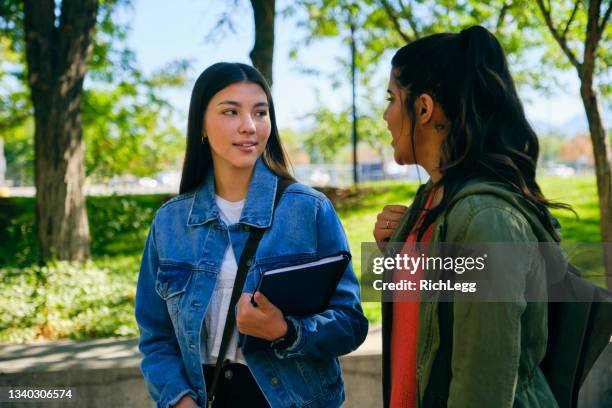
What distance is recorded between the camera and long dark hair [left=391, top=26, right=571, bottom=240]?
163 cm

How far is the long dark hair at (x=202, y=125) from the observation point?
7.14ft

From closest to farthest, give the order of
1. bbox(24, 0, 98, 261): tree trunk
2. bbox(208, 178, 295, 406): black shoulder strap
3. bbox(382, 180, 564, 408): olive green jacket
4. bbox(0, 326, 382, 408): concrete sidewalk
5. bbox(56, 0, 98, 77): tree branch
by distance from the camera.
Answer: bbox(382, 180, 564, 408): olive green jacket → bbox(208, 178, 295, 406): black shoulder strap → bbox(0, 326, 382, 408): concrete sidewalk → bbox(24, 0, 98, 261): tree trunk → bbox(56, 0, 98, 77): tree branch

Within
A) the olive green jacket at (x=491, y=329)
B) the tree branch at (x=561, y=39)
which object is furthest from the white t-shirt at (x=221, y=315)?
the tree branch at (x=561, y=39)

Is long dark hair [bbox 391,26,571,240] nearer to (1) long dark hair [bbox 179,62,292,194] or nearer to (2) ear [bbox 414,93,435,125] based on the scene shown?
(2) ear [bbox 414,93,435,125]

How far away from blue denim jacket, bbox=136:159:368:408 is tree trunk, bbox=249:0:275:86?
363 centimetres

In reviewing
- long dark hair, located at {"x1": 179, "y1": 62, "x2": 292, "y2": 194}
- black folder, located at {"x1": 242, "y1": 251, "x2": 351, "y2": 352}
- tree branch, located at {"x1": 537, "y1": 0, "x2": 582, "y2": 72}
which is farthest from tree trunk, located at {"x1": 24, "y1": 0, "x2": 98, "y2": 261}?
black folder, located at {"x1": 242, "y1": 251, "x2": 351, "y2": 352}

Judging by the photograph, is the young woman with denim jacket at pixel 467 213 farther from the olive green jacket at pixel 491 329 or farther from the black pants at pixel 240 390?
the black pants at pixel 240 390

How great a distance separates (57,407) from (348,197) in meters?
9.56

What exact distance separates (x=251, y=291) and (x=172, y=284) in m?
0.28

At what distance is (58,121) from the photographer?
7223mm

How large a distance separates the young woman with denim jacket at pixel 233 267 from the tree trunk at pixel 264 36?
3.51 m

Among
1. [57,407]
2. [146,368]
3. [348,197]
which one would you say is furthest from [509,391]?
[348,197]

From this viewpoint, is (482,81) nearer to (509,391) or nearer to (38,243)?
(509,391)

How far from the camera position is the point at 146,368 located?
2.11 metres
